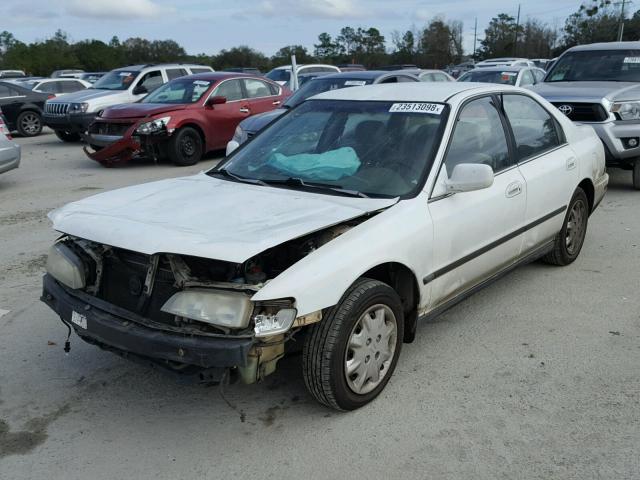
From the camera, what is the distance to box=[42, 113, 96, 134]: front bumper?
13.8 metres

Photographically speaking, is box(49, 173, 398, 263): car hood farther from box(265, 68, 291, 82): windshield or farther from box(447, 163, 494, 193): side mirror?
box(265, 68, 291, 82): windshield

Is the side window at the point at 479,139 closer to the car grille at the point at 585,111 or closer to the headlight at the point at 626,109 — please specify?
the car grille at the point at 585,111

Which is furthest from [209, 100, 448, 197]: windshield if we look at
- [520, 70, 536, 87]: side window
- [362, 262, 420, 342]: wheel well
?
[520, 70, 536, 87]: side window

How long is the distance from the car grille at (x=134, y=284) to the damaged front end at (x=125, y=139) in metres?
7.88

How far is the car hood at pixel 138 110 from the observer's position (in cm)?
1109

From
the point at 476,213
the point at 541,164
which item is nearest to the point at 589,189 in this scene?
the point at 541,164

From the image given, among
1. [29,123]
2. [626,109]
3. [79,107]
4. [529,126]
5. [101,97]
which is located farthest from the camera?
[29,123]

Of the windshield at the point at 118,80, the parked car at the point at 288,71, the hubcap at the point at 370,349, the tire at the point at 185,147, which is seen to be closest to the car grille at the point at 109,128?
the tire at the point at 185,147

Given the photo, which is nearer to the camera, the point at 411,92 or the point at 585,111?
the point at 411,92

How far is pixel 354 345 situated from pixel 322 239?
576 mm

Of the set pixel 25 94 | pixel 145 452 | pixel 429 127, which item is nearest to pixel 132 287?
pixel 145 452

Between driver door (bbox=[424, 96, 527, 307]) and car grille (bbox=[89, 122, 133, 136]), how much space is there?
26.8ft

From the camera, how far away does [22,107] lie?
16172 millimetres

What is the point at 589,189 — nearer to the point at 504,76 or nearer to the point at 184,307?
the point at 184,307
